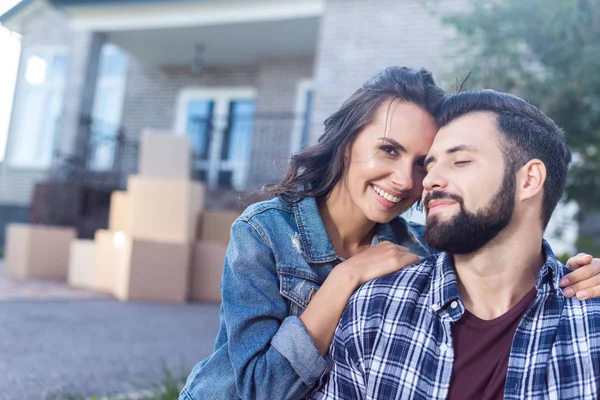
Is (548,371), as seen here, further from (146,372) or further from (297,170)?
(146,372)

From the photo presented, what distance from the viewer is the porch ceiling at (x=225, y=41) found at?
33.7ft

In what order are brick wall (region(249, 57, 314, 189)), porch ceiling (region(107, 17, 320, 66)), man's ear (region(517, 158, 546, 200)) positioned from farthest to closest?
brick wall (region(249, 57, 314, 189)), porch ceiling (region(107, 17, 320, 66)), man's ear (region(517, 158, 546, 200))

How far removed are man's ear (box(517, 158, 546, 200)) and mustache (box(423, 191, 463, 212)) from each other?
21 cm

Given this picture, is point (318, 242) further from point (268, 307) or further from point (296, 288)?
point (268, 307)

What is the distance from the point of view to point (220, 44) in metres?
11.5

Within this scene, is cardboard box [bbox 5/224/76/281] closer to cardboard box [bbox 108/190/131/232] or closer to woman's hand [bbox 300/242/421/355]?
cardboard box [bbox 108/190/131/232]

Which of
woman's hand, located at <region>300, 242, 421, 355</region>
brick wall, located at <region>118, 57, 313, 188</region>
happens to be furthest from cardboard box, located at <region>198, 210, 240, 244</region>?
woman's hand, located at <region>300, 242, 421, 355</region>

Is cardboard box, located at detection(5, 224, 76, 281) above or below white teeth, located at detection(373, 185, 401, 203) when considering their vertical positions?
below

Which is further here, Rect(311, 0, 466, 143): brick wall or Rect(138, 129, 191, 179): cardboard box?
Rect(311, 0, 466, 143): brick wall

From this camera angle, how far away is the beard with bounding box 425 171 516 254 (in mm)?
1883

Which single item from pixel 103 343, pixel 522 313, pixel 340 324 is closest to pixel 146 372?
pixel 103 343

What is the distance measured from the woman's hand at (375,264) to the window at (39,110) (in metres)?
12.8

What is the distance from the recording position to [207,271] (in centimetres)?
762

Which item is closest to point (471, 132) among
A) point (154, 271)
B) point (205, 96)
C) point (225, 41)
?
point (154, 271)
